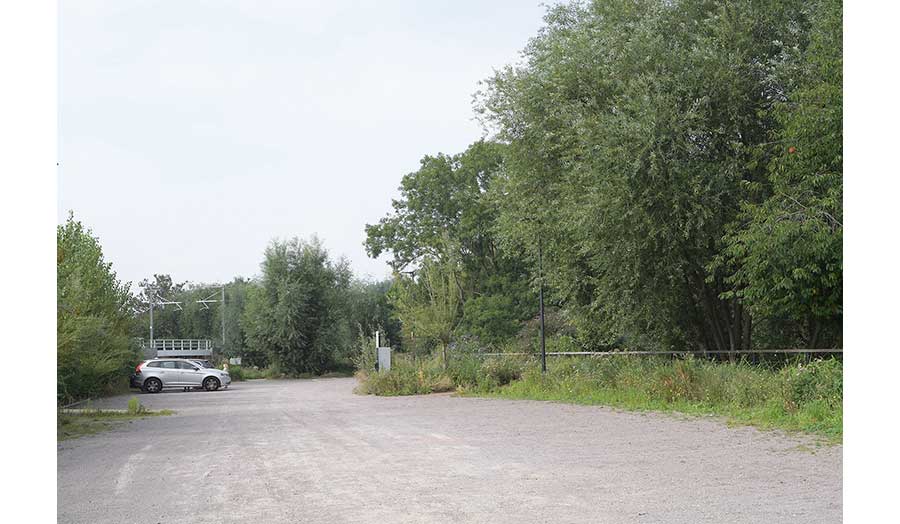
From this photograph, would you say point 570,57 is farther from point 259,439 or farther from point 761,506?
point 761,506

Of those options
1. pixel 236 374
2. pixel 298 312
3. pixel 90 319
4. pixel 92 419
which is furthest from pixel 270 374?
pixel 92 419

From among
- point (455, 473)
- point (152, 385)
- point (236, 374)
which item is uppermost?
point (455, 473)

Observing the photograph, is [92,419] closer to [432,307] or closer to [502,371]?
[502,371]

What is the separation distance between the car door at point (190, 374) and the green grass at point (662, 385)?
34.1 feet

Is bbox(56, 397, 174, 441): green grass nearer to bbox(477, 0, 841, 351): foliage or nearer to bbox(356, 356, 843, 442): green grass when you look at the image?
bbox(356, 356, 843, 442): green grass

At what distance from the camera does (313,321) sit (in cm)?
5769

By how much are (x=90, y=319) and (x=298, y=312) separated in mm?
33816

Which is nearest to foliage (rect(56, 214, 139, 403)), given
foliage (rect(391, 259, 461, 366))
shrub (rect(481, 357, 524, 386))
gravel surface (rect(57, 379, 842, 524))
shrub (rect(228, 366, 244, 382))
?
gravel surface (rect(57, 379, 842, 524))

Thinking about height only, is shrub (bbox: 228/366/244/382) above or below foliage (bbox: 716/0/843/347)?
below

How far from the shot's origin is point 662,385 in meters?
19.8

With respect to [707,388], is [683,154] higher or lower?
higher

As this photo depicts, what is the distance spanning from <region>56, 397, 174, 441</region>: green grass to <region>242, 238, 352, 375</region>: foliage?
3345cm

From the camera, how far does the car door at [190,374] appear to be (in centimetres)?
3756

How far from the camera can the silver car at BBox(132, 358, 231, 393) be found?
36.4m
